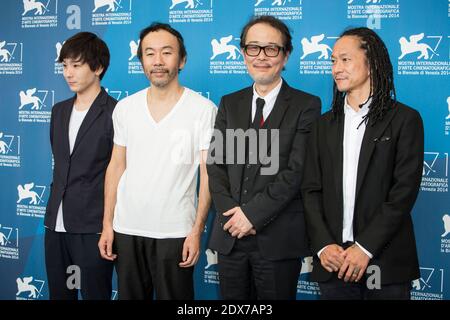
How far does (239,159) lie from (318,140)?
15.4 inches

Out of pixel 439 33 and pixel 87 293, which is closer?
pixel 87 293

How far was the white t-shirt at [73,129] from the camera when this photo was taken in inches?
114

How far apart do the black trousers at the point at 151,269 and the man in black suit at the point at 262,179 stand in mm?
223

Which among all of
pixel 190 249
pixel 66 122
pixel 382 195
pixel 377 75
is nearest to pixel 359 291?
pixel 382 195

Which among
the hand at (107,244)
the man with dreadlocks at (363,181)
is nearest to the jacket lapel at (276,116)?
the man with dreadlocks at (363,181)

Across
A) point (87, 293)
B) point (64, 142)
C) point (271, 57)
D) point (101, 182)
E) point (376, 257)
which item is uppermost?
point (271, 57)

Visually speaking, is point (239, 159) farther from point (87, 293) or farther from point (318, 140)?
point (87, 293)

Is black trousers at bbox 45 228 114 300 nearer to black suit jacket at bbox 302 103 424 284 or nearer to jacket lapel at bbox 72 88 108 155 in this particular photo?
jacket lapel at bbox 72 88 108 155

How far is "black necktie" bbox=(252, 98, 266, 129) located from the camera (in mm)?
2539

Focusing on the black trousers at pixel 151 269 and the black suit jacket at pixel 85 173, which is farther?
the black suit jacket at pixel 85 173

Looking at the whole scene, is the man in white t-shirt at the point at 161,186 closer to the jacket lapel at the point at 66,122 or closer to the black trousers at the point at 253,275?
the black trousers at the point at 253,275

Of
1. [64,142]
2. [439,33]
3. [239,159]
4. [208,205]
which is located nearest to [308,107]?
[239,159]

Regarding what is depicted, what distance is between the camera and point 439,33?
308cm

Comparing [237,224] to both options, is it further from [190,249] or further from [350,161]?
[350,161]
